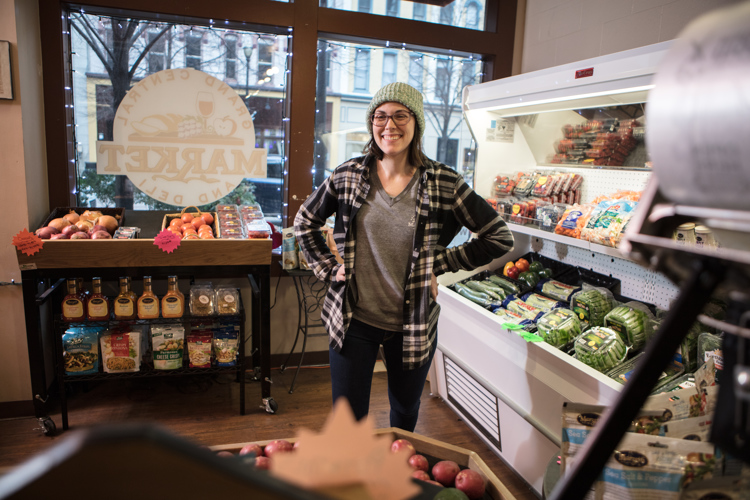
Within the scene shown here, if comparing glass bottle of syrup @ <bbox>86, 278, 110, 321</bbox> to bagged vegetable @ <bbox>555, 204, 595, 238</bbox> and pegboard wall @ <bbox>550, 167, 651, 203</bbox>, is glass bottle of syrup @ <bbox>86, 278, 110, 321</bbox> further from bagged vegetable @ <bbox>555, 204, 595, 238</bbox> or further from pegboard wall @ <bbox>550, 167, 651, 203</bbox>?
pegboard wall @ <bbox>550, 167, 651, 203</bbox>

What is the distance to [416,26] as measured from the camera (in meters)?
3.62

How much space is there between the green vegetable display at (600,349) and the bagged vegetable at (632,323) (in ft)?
0.17

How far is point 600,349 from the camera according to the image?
213 cm

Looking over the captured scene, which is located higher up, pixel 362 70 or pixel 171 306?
pixel 362 70

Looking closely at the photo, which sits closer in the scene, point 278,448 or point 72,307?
point 278,448

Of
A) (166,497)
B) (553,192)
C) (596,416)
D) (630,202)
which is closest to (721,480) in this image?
(596,416)

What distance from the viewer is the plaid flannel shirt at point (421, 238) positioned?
1911 millimetres

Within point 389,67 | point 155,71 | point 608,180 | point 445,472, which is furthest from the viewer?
point 389,67

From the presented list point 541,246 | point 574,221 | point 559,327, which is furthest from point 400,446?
point 541,246

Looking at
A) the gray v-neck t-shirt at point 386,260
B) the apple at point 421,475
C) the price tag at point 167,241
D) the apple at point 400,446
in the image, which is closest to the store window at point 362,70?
the price tag at point 167,241

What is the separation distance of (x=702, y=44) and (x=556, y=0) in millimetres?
3452

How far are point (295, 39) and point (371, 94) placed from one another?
692 mm

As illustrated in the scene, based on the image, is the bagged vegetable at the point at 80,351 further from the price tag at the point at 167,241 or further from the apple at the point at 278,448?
the apple at the point at 278,448

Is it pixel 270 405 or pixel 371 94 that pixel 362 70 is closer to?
pixel 371 94
